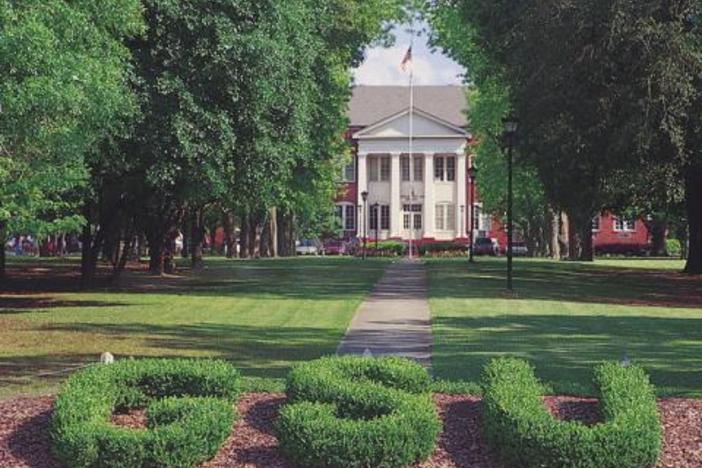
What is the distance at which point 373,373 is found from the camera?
8.55m

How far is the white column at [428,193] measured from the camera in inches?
3647

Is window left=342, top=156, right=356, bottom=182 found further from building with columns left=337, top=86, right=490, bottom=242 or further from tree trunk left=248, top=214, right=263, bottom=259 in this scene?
tree trunk left=248, top=214, right=263, bottom=259

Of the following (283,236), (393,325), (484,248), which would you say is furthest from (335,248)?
(393,325)

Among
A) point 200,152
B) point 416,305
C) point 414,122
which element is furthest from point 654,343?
point 414,122

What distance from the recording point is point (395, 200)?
3666 inches

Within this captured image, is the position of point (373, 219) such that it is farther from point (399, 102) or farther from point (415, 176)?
point (399, 102)

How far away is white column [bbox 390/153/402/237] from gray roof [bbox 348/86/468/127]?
19.9 ft

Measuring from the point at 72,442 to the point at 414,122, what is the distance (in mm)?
85710

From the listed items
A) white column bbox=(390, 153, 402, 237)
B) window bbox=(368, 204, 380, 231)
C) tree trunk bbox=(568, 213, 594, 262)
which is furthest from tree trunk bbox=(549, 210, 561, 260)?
white column bbox=(390, 153, 402, 237)

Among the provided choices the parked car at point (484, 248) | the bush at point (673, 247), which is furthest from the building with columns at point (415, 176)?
the bush at point (673, 247)

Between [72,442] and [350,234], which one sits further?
[350,234]

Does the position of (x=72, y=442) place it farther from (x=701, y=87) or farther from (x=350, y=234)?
(x=350, y=234)

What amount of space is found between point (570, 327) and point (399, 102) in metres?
83.1

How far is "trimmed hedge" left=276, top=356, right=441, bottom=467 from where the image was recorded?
23.1 feet
